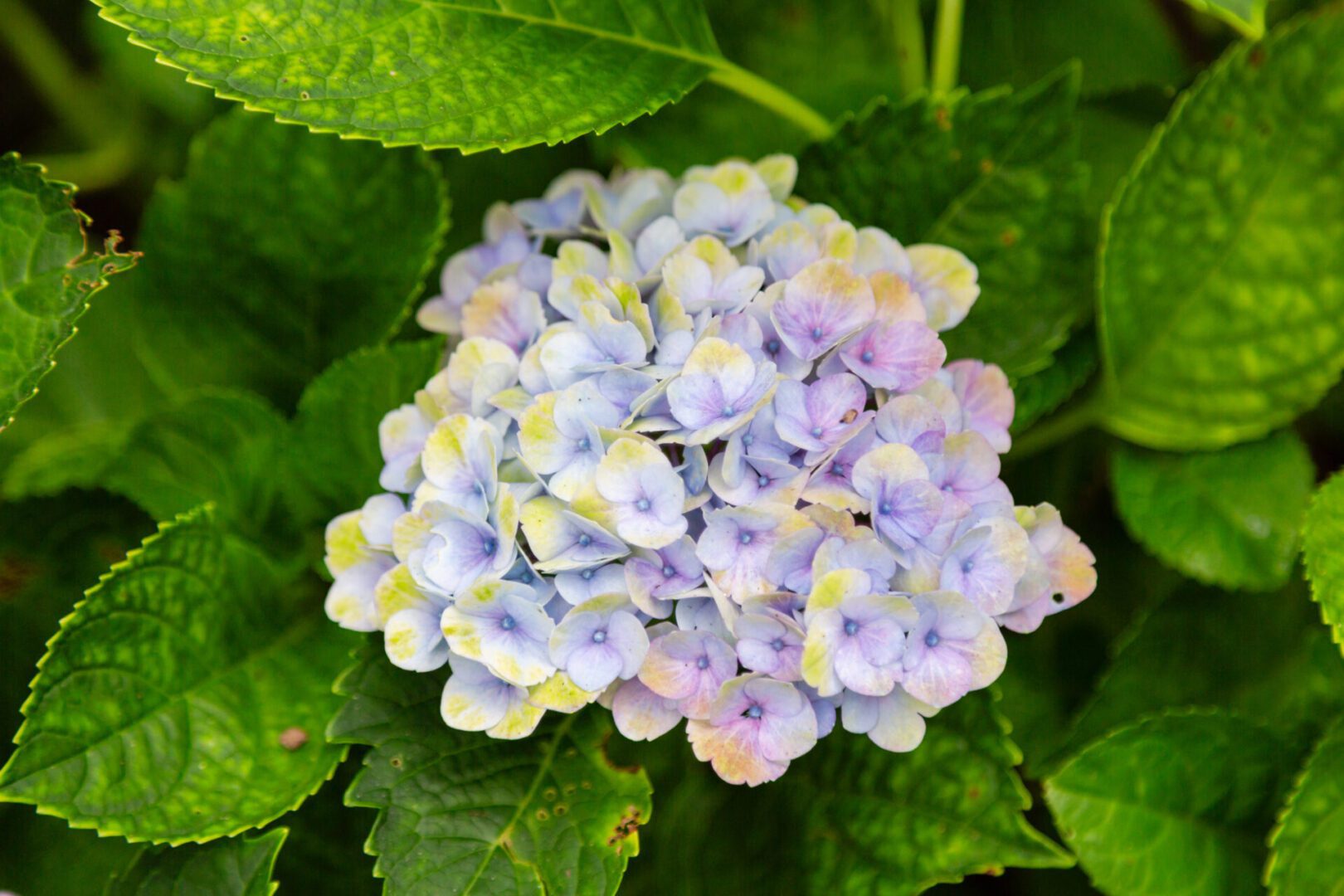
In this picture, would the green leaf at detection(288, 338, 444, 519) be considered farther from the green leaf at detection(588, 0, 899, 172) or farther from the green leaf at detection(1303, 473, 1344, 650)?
the green leaf at detection(1303, 473, 1344, 650)

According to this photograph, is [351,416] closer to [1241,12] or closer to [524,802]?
[524,802]

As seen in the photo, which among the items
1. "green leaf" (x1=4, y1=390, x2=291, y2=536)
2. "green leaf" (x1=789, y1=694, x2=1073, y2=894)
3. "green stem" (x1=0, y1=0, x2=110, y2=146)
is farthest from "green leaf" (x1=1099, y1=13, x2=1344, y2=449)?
"green stem" (x1=0, y1=0, x2=110, y2=146)

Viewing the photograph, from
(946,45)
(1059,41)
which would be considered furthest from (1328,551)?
(1059,41)

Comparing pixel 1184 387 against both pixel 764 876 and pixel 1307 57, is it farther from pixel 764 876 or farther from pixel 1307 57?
pixel 764 876

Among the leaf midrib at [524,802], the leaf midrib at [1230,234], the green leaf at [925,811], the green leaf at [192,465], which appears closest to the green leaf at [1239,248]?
the leaf midrib at [1230,234]

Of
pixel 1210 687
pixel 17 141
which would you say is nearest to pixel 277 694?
pixel 1210 687

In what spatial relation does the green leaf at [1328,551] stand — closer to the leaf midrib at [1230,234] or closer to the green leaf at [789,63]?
the leaf midrib at [1230,234]

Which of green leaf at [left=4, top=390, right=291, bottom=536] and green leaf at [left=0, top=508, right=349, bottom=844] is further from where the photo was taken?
green leaf at [left=4, top=390, right=291, bottom=536]
